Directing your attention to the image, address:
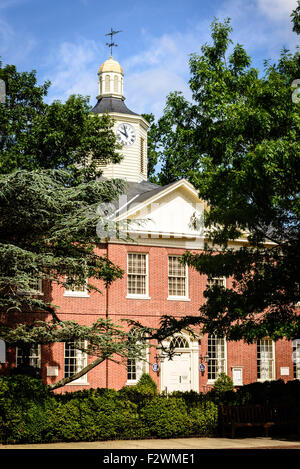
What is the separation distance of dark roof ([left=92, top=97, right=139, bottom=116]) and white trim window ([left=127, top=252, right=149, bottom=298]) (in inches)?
424

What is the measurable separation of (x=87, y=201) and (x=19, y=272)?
3504mm

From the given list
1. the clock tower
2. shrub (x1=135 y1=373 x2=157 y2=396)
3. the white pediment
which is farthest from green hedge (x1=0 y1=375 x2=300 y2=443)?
the clock tower

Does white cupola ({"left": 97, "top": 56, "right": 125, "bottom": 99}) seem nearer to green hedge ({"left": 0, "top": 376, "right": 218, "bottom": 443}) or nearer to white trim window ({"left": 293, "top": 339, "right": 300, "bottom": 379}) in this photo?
white trim window ({"left": 293, "top": 339, "right": 300, "bottom": 379})

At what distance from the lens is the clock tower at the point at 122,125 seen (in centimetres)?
3706

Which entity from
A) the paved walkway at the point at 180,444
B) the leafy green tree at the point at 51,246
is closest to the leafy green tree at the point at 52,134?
the leafy green tree at the point at 51,246

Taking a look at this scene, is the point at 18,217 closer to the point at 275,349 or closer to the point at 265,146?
the point at 265,146

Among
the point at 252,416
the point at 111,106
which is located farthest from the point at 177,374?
the point at 111,106

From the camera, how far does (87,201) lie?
19.6 metres

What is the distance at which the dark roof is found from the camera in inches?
1512

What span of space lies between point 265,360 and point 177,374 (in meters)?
5.39

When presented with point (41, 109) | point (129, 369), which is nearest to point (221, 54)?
point (41, 109)

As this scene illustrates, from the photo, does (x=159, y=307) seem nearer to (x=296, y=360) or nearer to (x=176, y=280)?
(x=176, y=280)

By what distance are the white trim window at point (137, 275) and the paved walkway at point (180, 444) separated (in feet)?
42.7

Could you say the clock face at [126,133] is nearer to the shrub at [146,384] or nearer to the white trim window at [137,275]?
the white trim window at [137,275]
